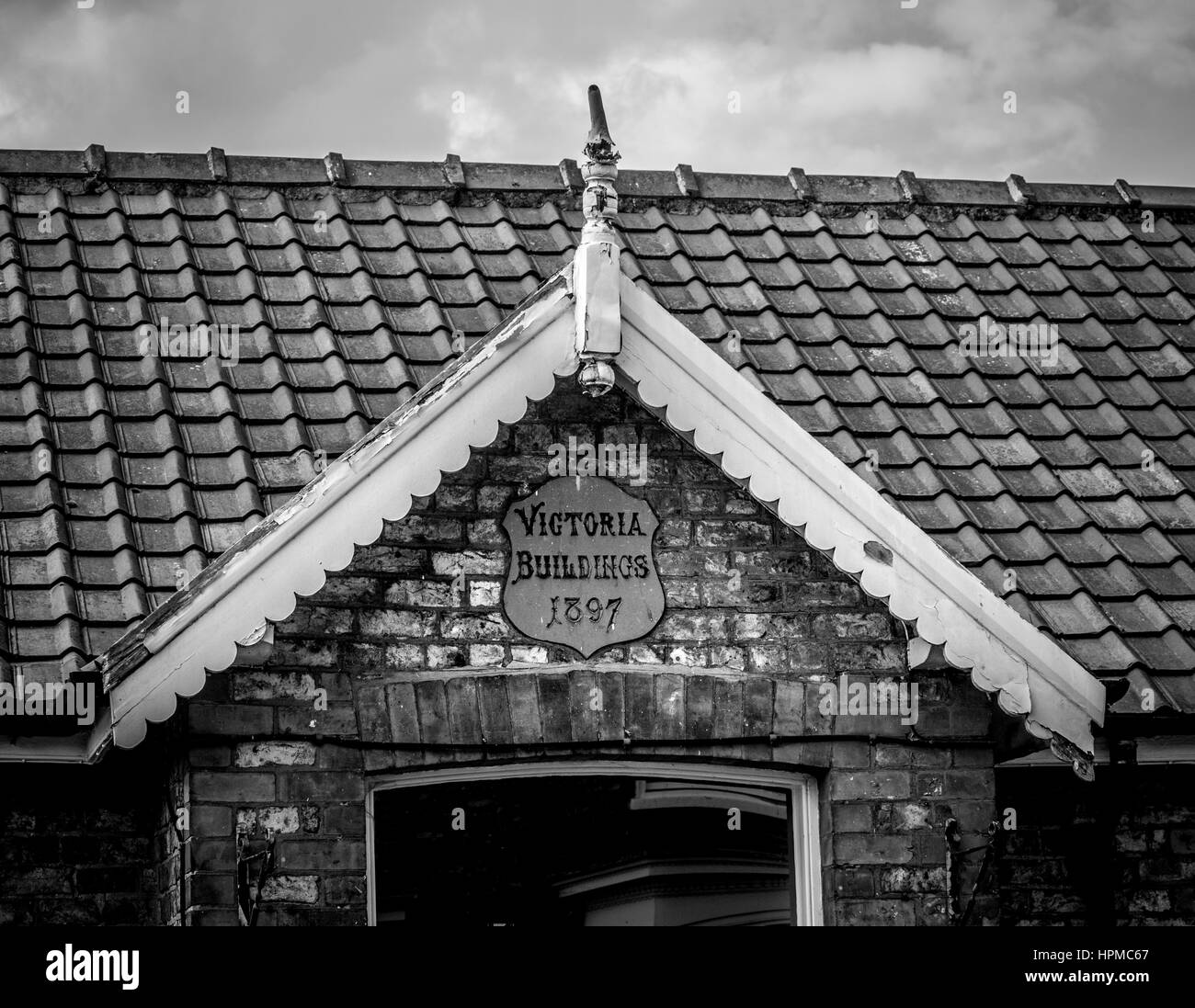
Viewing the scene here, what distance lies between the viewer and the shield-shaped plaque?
268 inches

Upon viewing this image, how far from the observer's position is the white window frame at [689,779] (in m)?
6.64

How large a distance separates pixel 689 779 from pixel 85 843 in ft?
8.06

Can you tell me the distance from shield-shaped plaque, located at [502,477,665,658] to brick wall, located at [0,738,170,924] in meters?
1.61

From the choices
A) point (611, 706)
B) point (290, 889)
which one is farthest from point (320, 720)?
point (611, 706)

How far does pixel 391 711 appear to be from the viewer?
656cm

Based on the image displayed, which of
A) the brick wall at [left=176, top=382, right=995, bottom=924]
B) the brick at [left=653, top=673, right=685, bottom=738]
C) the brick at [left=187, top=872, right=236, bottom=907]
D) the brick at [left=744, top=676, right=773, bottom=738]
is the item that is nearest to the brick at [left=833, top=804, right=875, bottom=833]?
the brick wall at [left=176, top=382, right=995, bottom=924]

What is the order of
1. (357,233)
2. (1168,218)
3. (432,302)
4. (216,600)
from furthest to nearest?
(1168,218)
(357,233)
(432,302)
(216,600)

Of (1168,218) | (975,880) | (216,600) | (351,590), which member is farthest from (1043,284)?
(216,600)

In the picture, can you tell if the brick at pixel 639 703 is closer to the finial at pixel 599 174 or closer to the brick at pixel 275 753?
the brick at pixel 275 753

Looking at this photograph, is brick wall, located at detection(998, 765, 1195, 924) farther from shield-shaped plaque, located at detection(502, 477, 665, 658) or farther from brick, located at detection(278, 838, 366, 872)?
brick, located at detection(278, 838, 366, 872)

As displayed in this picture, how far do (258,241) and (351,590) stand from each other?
262 cm

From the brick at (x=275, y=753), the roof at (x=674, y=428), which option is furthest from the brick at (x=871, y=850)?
the brick at (x=275, y=753)

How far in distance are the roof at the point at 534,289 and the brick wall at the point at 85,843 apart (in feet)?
2.11
